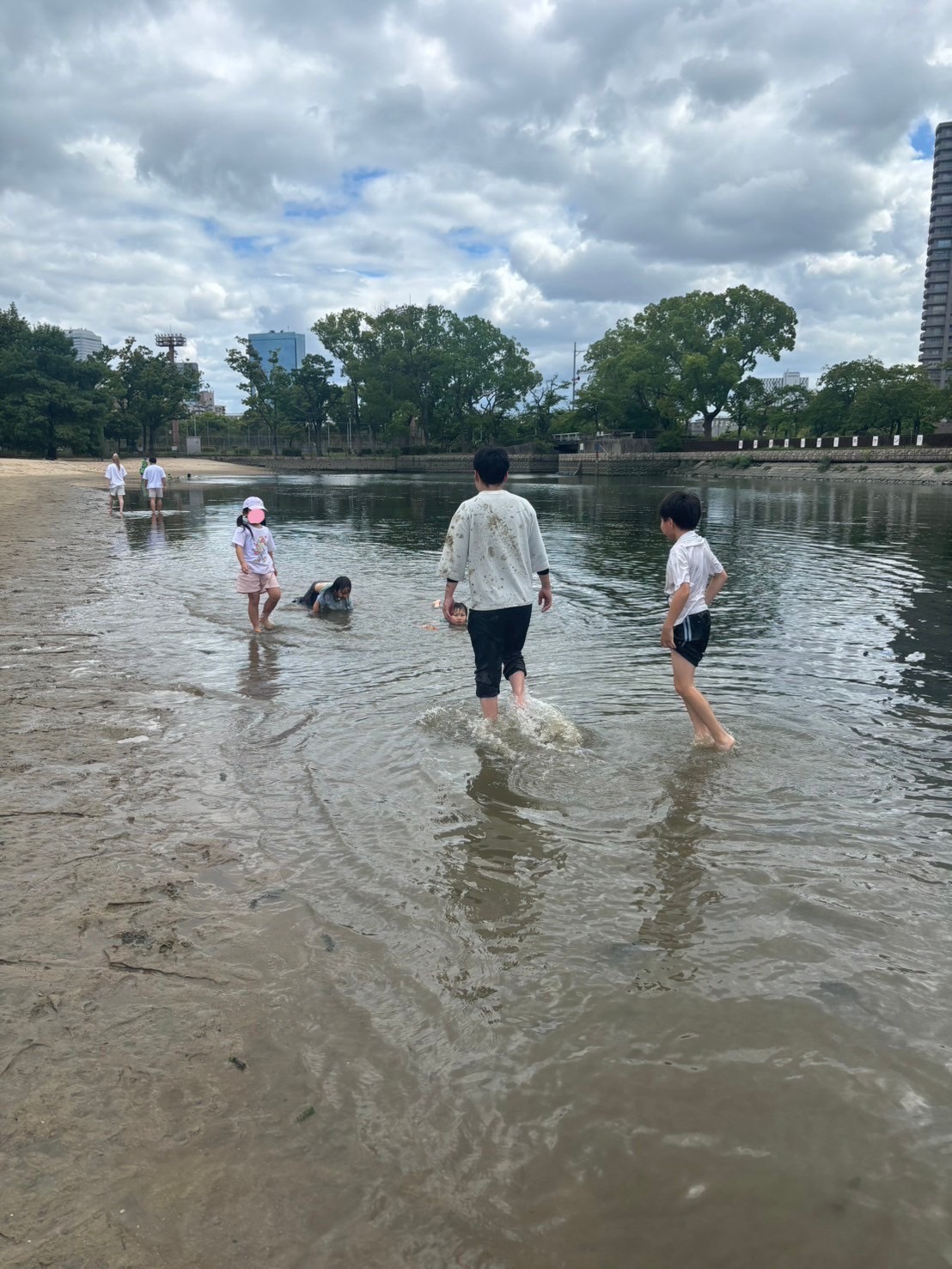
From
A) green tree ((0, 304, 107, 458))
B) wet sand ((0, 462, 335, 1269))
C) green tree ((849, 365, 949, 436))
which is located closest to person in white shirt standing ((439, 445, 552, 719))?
→ wet sand ((0, 462, 335, 1269))

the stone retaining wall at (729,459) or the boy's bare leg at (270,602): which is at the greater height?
the stone retaining wall at (729,459)

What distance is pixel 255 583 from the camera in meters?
9.69

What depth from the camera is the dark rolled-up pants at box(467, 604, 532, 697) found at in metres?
5.86

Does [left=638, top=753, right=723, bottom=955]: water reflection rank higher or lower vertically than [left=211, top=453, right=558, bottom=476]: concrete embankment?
lower

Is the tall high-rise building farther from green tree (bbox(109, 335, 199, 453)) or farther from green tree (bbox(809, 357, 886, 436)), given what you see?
green tree (bbox(109, 335, 199, 453))

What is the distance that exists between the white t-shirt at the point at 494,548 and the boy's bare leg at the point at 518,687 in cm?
58

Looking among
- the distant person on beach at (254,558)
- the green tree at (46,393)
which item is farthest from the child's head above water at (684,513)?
the green tree at (46,393)

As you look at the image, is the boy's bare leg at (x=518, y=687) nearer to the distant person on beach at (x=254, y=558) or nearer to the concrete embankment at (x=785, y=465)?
the distant person on beach at (x=254, y=558)

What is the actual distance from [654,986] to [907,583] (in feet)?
42.7

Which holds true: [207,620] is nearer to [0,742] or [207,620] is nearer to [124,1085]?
[0,742]

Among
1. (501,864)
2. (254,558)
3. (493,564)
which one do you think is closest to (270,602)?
(254,558)

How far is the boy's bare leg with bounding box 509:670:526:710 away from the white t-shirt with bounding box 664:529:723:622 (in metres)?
1.26

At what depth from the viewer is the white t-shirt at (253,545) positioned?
9.52 metres

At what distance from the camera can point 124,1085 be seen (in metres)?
2.62
